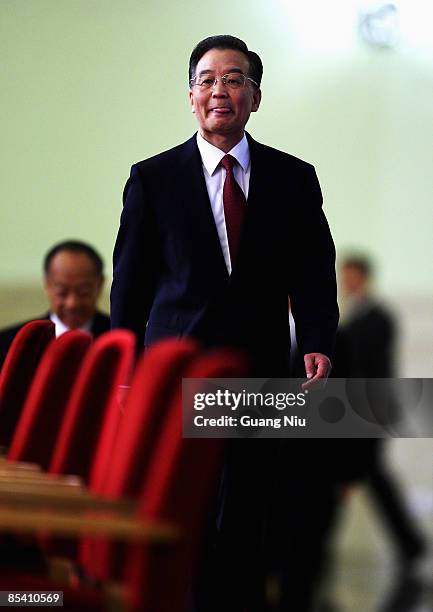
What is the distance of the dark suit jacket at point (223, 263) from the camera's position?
3.54 meters

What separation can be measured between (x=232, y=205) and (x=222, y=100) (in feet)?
0.83

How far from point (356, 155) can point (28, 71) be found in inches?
67.9

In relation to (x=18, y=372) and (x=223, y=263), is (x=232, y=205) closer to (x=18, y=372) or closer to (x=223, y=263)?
(x=223, y=263)

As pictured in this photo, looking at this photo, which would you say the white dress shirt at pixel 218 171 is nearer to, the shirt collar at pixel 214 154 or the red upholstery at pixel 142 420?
the shirt collar at pixel 214 154

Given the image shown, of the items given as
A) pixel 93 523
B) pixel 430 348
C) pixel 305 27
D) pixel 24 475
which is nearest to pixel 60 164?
pixel 305 27

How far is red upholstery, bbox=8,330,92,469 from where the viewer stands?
107 inches

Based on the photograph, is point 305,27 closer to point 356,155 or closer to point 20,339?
point 356,155

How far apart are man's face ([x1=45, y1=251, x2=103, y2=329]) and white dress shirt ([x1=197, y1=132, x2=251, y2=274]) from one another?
4.95 feet

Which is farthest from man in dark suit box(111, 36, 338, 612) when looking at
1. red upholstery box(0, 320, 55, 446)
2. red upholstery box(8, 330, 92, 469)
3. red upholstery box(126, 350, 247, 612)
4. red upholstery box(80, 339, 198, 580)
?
red upholstery box(126, 350, 247, 612)

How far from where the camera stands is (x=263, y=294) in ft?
11.8

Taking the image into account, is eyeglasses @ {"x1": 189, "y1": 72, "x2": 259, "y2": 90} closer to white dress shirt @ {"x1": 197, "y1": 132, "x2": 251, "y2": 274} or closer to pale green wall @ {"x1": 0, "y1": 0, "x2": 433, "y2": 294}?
white dress shirt @ {"x1": 197, "y1": 132, "x2": 251, "y2": 274}

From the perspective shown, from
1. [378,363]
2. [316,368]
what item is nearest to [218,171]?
[316,368]

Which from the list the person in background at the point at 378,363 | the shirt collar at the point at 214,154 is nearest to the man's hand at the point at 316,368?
the shirt collar at the point at 214,154

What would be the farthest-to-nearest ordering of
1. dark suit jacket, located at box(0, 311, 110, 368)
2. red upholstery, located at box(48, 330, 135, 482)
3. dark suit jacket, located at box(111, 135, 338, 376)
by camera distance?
1. dark suit jacket, located at box(0, 311, 110, 368)
2. dark suit jacket, located at box(111, 135, 338, 376)
3. red upholstery, located at box(48, 330, 135, 482)
